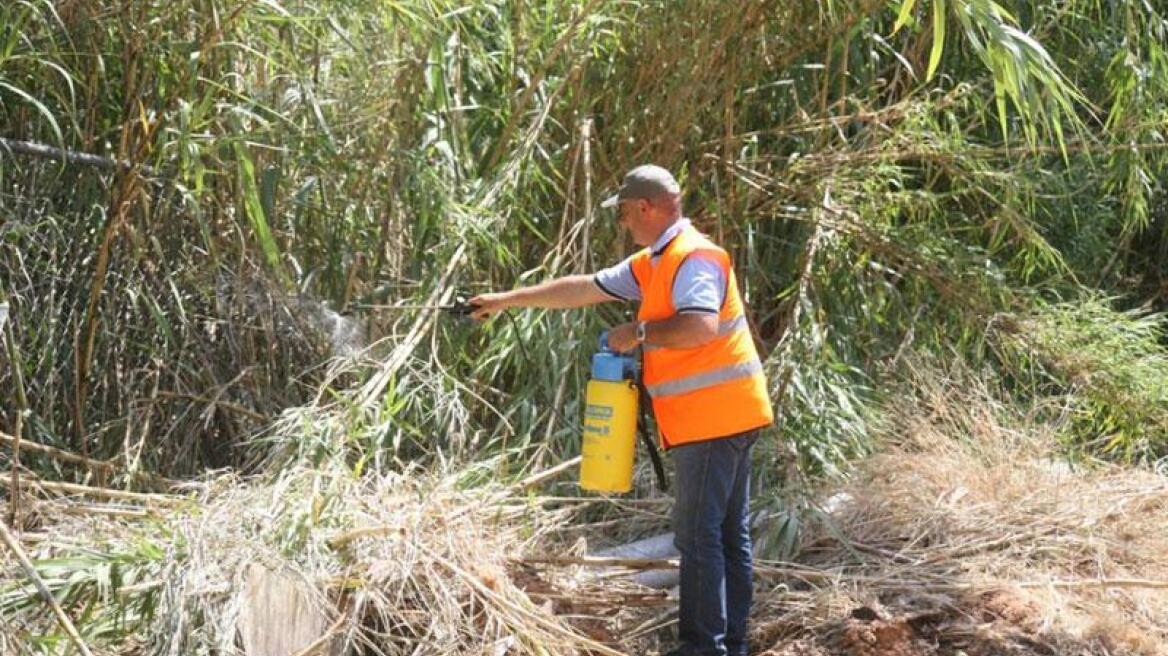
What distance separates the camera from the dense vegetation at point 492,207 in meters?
5.32

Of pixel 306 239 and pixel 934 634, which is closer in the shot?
pixel 934 634

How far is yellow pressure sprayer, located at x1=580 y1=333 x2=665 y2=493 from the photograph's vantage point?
185 inches

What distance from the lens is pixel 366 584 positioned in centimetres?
428

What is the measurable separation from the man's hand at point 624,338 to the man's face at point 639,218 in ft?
0.86

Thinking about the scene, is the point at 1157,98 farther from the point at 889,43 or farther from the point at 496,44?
the point at 496,44

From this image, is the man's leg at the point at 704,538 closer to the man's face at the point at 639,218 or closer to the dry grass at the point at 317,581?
the dry grass at the point at 317,581

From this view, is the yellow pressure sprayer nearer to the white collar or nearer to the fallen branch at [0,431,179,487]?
the white collar

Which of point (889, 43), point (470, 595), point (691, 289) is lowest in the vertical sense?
point (470, 595)

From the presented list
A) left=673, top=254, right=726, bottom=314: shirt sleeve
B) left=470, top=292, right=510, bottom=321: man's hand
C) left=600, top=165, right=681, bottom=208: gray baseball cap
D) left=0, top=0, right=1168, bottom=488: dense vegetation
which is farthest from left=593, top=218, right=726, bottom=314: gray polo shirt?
left=0, top=0, right=1168, bottom=488: dense vegetation

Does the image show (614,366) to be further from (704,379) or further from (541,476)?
(541,476)

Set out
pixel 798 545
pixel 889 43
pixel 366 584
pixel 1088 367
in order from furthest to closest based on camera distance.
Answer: pixel 889 43 < pixel 1088 367 < pixel 798 545 < pixel 366 584

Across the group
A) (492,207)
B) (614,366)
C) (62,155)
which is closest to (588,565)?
(614,366)

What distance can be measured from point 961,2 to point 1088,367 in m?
2.32

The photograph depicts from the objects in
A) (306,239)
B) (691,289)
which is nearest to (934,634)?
(691,289)
